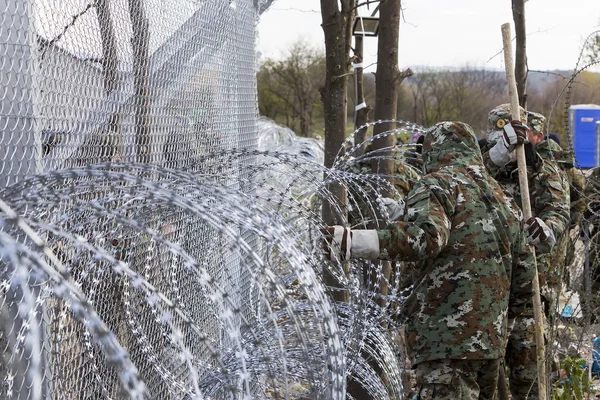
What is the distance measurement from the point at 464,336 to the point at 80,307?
105 inches

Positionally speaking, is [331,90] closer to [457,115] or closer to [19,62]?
[19,62]

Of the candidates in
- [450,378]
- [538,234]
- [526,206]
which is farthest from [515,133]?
[450,378]

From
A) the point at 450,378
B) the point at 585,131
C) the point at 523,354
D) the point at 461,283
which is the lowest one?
the point at 523,354

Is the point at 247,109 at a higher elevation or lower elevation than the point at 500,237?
higher

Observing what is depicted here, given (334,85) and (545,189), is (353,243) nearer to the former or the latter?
(334,85)

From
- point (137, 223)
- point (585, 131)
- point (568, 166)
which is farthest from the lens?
point (585, 131)

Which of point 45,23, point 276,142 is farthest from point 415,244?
point 276,142

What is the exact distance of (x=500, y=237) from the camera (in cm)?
384

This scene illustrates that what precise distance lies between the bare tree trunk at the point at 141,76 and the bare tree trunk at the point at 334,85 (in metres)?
1.68

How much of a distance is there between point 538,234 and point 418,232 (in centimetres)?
125

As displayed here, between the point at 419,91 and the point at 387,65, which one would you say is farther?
the point at 419,91

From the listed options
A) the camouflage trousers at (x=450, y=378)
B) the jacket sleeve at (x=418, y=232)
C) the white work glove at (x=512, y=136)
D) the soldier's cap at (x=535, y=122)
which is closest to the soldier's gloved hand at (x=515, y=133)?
the white work glove at (x=512, y=136)

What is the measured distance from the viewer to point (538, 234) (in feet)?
14.2

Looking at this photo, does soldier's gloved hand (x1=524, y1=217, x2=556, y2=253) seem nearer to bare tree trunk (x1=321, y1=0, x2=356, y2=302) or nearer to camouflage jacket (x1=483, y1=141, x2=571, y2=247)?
camouflage jacket (x1=483, y1=141, x2=571, y2=247)
